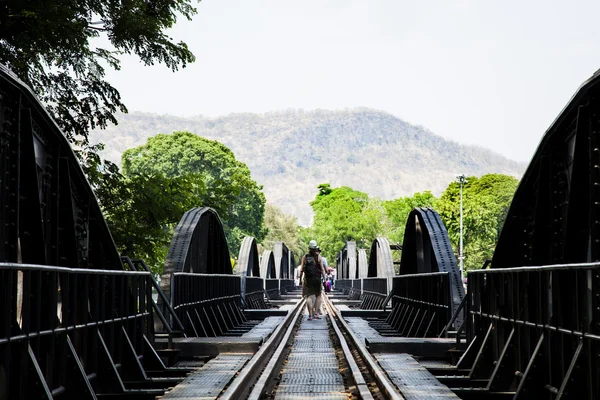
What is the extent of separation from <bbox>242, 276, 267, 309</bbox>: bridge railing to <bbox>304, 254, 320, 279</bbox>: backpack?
6.06 meters

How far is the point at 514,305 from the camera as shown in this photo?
9.20 metres

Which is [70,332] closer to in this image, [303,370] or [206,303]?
[303,370]

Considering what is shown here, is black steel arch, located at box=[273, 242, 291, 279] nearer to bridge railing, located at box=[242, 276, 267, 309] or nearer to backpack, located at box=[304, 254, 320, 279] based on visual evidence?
bridge railing, located at box=[242, 276, 267, 309]

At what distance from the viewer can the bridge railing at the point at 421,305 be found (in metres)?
14.7

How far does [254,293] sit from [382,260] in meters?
5.03

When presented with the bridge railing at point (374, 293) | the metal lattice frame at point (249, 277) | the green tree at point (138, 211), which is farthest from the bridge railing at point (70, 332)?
the bridge railing at point (374, 293)

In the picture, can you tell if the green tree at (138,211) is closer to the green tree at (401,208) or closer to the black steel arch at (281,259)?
the black steel arch at (281,259)

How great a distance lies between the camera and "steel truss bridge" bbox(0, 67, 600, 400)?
6879mm

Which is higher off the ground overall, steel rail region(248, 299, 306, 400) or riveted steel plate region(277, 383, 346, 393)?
steel rail region(248, 299, 306, 400)

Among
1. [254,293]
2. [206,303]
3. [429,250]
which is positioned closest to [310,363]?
[206,303]

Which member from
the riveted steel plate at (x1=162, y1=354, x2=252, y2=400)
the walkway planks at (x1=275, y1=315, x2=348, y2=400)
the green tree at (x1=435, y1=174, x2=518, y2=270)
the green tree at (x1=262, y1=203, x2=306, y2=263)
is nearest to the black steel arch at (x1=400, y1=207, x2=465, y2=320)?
the walkway planks at (x1=275, y1=315, x2=348, y2=400)

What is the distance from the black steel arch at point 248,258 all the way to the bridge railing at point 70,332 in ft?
58.3

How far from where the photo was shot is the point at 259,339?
13.8 m

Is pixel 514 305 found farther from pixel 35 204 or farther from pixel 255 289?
pixel 255 289
